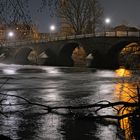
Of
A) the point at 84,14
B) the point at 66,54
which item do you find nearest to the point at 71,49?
the point at 66,54

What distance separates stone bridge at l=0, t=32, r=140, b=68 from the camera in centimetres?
5747

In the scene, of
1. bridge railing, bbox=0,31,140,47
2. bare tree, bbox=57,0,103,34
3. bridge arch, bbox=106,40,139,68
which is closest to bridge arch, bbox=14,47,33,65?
bridge railing, bbox=0,31,140,47

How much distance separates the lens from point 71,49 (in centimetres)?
7288

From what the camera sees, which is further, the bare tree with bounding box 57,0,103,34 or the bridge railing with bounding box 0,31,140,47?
the bare tree with bounding box 57,0,103,34

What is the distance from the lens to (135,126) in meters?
15.1

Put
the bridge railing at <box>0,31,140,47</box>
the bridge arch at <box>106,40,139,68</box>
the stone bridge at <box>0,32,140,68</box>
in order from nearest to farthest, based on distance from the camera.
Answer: the bridge railing at <box>0,31,140,47</box>, the stone bridge at <box>0,32,140,68</box>, the bridge arch at <box>106,40,139,68</box>

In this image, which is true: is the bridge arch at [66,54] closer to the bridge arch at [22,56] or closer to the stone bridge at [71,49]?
the stone bridge at [71,49]

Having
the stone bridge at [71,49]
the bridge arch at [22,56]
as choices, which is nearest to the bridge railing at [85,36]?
the stone bridge at [71,49]

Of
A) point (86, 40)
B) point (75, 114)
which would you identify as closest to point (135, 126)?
point (75, 114)

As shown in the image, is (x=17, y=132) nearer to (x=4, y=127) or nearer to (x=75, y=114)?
(x=4, y=127)

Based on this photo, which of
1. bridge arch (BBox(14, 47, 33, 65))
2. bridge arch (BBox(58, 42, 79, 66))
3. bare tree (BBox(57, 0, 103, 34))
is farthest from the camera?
bridge arch (BBox(14, 47, 33, 65))

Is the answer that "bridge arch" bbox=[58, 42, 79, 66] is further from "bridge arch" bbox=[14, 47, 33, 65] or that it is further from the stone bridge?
→ "bridge arch" bbox=[14, 47, 33, 65]

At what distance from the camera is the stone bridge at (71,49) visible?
57.5 m

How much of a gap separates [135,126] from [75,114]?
3.71m
